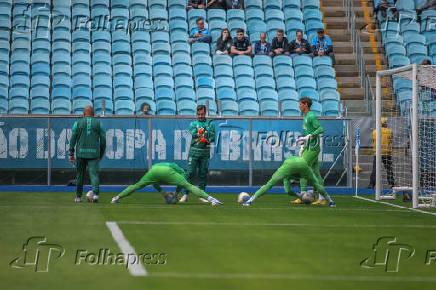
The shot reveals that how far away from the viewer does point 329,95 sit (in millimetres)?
24469

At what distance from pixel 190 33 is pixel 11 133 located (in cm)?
869

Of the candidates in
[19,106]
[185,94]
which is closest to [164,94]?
[185,94]

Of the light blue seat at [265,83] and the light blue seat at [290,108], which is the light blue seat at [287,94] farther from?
the light blue seat at [265,83]

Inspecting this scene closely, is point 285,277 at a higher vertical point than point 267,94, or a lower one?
lower

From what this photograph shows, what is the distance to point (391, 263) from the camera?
327 inches

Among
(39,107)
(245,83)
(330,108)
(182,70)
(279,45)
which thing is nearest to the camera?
(39,107)

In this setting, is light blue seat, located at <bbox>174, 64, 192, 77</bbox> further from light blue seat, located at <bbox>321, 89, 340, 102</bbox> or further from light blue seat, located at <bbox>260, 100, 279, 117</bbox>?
light blue seat, located at <bbox>321, 89, 340, 102</bbox>

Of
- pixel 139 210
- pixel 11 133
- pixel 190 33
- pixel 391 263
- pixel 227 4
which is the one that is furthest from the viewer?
pixel 227 4

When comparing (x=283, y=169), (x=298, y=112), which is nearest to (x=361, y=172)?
(x=298, y=112)

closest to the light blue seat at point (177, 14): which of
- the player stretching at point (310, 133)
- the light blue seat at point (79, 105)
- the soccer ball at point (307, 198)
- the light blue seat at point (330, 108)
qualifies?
the light blue seat at point (79, 105)

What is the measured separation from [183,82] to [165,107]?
5.05 feet

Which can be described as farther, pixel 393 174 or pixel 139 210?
pixel 393 174

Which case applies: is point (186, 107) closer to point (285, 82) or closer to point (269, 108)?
point (269, 108)

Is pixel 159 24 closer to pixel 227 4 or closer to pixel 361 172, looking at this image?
pixel 227 4
